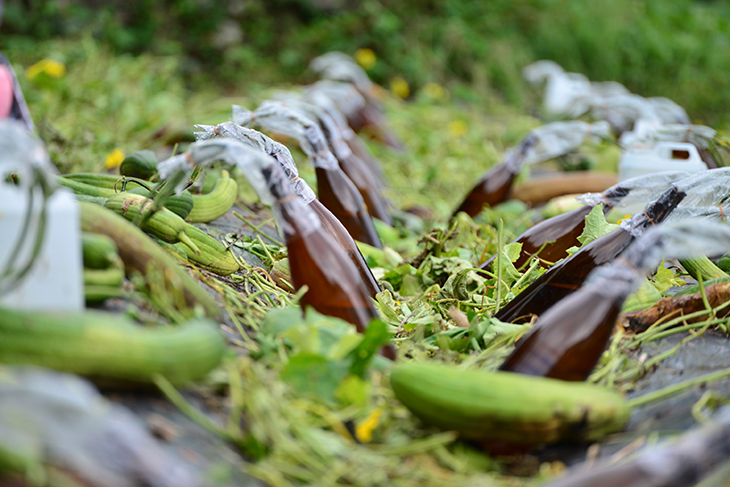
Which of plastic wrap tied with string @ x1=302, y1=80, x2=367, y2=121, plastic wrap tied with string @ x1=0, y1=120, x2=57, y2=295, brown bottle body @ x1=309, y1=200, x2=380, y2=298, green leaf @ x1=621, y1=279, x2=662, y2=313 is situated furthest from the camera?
plastic wrap tied with string @ x1=302, y1=80, x2=367, y2=121

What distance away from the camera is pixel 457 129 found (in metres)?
4.30

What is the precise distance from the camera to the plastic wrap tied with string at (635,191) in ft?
5.20

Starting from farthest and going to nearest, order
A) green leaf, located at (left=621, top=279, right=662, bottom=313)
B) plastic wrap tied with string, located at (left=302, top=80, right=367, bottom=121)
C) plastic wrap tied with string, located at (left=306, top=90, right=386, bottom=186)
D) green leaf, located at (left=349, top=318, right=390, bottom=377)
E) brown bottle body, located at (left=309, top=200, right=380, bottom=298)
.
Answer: plastic wrap tied with string, located at (left=302, top=80, right=367, bottom=121), plastic wrap tied with string, located at (left=306, top=90, right=386, bottom=186), brown bottle body, located at (left=309, top=200, right=380, bottom=298), green leaf, located at (left=621, top=279, right=662, bottom=313), green leaf, located at (left=349, top=318, right=390, bottom=377)

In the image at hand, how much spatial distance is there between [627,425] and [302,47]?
577cm

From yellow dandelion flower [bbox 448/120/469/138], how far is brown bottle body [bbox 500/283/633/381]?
335cm

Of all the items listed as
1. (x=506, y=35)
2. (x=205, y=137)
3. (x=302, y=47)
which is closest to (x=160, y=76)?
(x=302, y=47)

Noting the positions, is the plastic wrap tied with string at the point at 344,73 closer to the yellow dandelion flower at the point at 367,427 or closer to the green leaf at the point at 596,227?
the green leaf at the point at 596,227

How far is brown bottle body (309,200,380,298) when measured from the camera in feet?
4.60

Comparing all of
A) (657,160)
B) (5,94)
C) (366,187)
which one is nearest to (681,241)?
(657,160)

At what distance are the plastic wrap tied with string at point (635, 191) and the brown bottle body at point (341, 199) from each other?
64 cm

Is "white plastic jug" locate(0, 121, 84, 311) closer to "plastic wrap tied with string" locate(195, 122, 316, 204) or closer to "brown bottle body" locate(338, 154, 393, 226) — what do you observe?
"plastic wrap tied with string" locate(195, 122, 316, 204)

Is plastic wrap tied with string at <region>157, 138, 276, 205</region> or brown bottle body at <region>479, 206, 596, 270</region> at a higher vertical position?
plastic wrap tied with string at <region>157, 138, 276, 205</region>

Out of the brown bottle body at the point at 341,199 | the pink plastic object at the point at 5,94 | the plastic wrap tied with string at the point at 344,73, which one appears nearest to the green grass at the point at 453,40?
the plastic wrap tied with string at the point at 344,73

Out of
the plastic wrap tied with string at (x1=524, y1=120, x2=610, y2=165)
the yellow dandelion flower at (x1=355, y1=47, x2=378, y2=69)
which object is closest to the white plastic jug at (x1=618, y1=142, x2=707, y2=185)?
the plastic wrap tied with string at (x1=524, y1=120, x2=610, y2=165)
